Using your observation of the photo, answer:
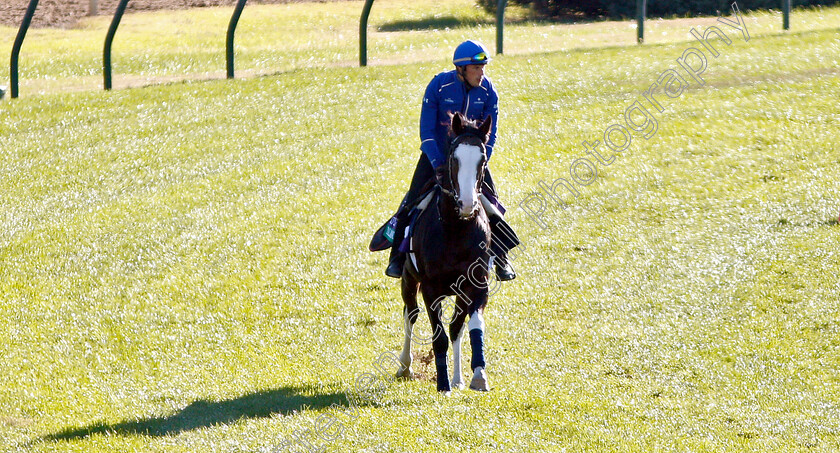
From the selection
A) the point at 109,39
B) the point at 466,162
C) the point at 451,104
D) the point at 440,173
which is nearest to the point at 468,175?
the point at 466,162

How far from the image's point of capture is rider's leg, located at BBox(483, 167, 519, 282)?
8.88m

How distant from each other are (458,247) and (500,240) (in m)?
A: 0.87

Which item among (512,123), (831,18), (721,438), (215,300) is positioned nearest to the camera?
(721,438)

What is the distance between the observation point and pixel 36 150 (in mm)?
17109

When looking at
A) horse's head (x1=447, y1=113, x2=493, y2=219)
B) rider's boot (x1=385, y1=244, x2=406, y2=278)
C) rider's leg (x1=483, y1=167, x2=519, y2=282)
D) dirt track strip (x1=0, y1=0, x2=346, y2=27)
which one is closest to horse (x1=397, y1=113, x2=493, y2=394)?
horse's head (x1=447, y1=113, x2=493, y2=219)

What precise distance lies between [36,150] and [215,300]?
7.30 meters

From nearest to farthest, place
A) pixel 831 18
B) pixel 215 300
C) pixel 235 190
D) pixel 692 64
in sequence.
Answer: pixel 215 300, pixel 235 190, pixel 692 64, pixel 831 18

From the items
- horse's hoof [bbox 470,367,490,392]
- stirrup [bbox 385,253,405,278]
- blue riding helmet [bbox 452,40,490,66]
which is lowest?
horse's hoof [bbox 470,367,490,392]

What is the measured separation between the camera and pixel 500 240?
8.95 metres

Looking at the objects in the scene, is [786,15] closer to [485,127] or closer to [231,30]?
[231,30]

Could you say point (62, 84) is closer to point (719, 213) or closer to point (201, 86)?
point (201, 86)

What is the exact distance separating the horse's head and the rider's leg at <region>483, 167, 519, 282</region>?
0.98 m

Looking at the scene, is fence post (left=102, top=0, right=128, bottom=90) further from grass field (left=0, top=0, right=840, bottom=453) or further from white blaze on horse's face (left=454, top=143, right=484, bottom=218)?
white blaze on horse's face (left=454, top=143, right=484, bottom=218)

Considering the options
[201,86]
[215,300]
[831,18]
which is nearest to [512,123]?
[201,86]
